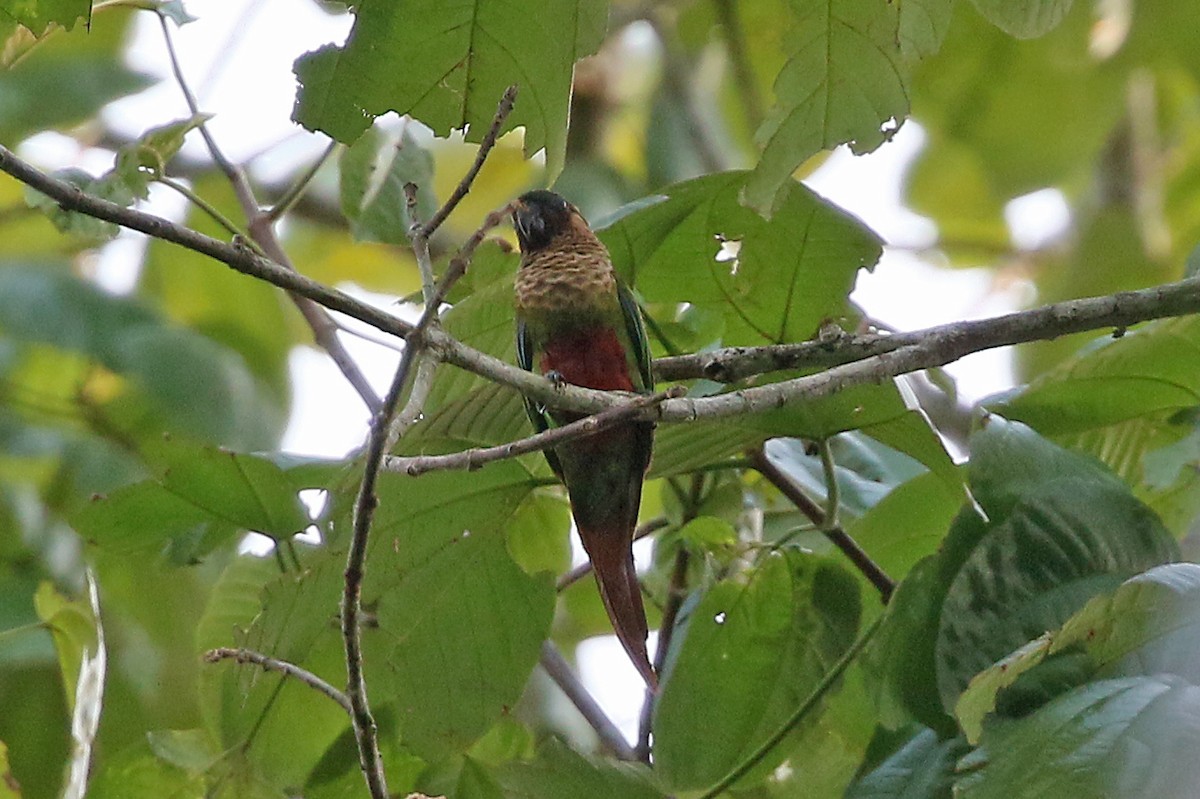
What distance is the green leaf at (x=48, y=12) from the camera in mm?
1607

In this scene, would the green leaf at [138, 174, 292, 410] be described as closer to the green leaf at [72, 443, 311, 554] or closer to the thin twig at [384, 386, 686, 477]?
the green leaf at [72, 443, 311, 554]

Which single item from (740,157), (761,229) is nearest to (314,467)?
(761,229)

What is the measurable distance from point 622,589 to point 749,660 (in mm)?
294

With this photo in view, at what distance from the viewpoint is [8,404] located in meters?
3.95

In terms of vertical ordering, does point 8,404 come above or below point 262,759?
above

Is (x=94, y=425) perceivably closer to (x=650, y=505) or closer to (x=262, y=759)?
(x=650, y=505)

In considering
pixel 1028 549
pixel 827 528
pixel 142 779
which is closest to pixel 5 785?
pixel 142 779

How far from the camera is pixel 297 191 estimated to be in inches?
102

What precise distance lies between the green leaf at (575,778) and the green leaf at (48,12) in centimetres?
112

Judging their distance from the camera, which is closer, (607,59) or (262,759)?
(262,759)

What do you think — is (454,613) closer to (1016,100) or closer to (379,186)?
(379,186)

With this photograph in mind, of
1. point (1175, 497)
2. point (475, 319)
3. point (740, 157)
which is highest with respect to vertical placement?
point (740, 157)

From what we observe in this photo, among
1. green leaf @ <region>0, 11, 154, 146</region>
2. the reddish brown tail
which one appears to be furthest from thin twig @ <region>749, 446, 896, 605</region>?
green leaf @ <region>0, 11, 154, 146</region>

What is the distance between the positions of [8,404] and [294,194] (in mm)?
1771
